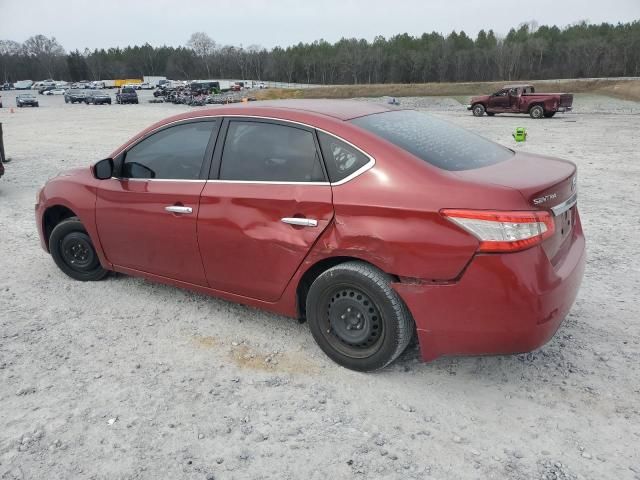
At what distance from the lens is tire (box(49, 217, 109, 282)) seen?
475cm

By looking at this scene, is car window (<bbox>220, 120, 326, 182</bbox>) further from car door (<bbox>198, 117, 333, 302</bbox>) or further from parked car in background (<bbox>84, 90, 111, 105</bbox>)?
parked car in background (<bbox>84, 90, 111, 105</bbox>)

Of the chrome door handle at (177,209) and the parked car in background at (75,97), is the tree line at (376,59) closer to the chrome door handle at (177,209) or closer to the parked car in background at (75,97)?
the parked car in background at (75,97)

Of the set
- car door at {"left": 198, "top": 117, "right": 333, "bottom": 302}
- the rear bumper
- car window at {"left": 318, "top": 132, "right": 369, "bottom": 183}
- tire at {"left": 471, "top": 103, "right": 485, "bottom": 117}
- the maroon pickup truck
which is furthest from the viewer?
tire at {"left": 471, "top": 103, "right": 485, "bottom": 117}

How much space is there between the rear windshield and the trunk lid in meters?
0.13

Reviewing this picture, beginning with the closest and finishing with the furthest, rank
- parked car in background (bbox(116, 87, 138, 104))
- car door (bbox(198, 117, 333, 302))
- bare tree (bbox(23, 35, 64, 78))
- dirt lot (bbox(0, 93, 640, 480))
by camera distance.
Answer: dirt lot (bbox(0, 93, 640, 480)) < car door (bbox(198, 117, 333, 302)) < parked car in background (bbox(116, 87, 138, 104)) < bare tree (bbox(23, 35, 64, 78))

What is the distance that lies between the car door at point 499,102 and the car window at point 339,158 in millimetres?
26753

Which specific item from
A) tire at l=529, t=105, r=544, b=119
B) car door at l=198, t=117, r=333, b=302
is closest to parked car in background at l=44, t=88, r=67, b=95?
tire at l=529, t=105, r=544, b=119

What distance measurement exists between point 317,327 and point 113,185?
2.22m

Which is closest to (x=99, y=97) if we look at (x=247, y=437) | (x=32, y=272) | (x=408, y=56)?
(x=32, y=272)

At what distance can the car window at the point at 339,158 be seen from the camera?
3.10 metres

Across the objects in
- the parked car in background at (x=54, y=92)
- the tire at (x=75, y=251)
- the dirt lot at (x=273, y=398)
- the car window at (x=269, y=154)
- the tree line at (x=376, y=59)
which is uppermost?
the tree line at (x=376, y=59)

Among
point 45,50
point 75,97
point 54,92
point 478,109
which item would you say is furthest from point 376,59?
point 45,50

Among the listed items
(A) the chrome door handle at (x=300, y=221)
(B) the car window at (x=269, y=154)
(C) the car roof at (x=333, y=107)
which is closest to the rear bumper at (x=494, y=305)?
(A) the chrome door handle at (x=300, y=221)

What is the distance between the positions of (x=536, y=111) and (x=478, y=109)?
12.1 feet
